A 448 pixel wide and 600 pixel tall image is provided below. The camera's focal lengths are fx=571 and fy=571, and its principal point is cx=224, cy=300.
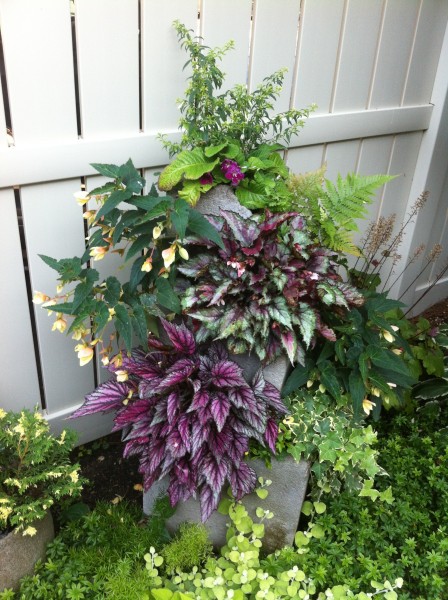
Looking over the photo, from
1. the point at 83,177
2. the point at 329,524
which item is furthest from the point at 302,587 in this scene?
the point at 83,177

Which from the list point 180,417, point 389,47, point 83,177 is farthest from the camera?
point 389,47

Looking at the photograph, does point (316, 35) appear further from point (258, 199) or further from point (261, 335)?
point (261, 335)

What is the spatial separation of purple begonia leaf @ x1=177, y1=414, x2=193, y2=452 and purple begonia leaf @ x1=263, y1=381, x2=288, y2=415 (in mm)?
299

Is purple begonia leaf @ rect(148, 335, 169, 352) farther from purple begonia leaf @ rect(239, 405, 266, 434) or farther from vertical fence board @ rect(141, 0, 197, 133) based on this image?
vertical fence board @ rect(141, 0, 197, 133)

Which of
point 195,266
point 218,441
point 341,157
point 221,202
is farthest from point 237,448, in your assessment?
point 341,157

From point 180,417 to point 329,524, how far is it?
771 mm

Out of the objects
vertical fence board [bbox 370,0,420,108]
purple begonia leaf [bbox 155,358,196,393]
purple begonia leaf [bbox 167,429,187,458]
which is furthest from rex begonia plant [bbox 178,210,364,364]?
vertical fence board [bbox 370,0,420,108]

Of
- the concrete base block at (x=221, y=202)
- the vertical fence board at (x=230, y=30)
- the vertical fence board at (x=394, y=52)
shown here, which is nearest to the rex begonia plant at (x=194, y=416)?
the concrete base block at (x=221, y=202)

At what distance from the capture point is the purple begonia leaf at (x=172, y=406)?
78.9 inches

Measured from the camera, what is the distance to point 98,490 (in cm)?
261

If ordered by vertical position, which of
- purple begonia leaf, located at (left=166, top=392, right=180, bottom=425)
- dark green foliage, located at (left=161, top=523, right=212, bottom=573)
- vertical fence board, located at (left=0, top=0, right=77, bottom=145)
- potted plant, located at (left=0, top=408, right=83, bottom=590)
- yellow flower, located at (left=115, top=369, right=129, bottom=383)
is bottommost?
dark green foliage, located at (left=161, top=523, right=212, bottom=573)

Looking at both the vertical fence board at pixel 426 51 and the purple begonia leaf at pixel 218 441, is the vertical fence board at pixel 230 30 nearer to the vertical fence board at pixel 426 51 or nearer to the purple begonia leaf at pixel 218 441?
the vertical fence board at pixel 426 51

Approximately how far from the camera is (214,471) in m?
2.02

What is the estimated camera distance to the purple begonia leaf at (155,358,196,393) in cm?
200
